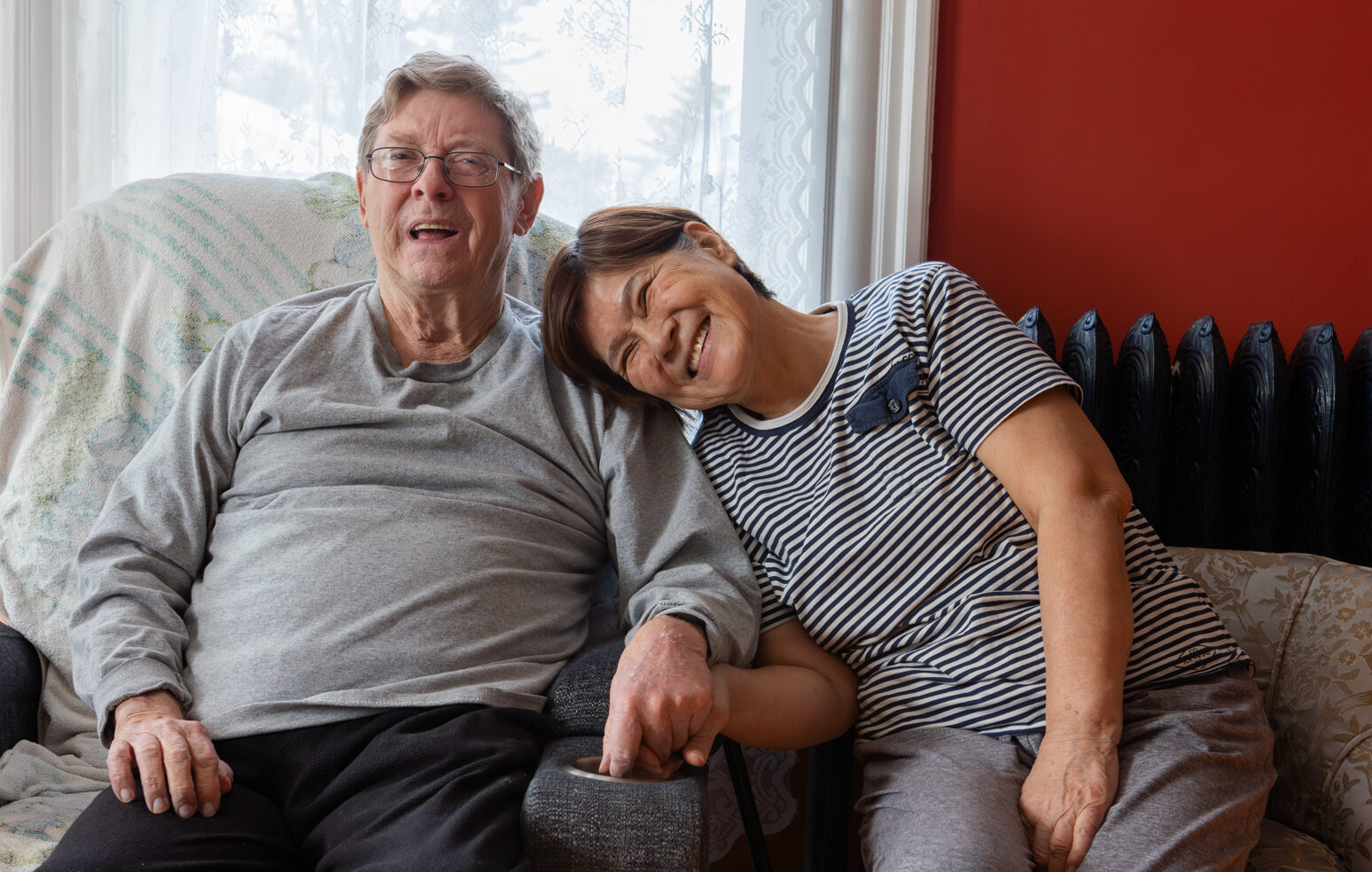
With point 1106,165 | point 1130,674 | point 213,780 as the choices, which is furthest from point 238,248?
point 1106,165

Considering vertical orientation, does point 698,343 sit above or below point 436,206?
below

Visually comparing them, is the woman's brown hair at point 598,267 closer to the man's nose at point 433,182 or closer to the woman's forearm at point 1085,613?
the man's nose at point 433,182

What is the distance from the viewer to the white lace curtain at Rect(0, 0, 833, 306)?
1.74m

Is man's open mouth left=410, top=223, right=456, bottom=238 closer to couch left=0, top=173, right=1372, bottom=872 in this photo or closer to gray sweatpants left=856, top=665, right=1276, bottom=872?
couch left=0, top=173, right=1372, bottom=872

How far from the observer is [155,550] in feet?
4.17

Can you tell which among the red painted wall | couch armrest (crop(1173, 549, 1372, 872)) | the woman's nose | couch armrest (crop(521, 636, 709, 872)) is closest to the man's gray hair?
the woman's nose

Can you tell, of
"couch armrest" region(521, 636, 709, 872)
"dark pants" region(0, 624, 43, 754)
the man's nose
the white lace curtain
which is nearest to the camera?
"couch armrest" region(521, 636, 709, 872)

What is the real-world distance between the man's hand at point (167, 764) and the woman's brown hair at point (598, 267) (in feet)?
2.15

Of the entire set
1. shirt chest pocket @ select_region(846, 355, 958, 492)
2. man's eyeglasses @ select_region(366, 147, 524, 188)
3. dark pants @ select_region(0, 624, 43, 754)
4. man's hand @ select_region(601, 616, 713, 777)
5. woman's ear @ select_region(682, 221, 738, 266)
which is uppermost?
man's eyeglasses @ select_region(366, 147, 524, 188)

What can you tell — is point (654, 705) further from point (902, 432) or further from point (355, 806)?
point (902, 432)

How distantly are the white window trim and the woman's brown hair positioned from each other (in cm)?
70

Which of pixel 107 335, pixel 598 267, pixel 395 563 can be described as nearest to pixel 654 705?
pixel 395 563

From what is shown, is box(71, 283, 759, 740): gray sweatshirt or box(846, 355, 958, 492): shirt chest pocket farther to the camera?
box(846, 355, 958, 492): shirt chest pocket

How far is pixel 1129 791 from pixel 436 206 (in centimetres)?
113
